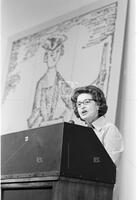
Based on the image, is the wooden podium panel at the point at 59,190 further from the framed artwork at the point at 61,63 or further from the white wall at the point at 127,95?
the framed artwork at the point at 61,63

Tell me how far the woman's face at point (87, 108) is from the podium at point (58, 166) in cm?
57

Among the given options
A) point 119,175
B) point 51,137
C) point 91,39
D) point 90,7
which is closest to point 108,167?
point 51,137

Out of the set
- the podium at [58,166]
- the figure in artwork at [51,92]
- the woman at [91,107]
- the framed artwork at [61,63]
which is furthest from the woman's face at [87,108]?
the figure in artwork at [51,92]

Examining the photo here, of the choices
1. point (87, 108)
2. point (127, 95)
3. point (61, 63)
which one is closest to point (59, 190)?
point (87, 108)

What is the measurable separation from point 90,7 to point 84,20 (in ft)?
0.52

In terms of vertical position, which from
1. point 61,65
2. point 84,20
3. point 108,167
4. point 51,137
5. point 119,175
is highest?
point 84,20

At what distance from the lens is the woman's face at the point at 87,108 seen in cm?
320

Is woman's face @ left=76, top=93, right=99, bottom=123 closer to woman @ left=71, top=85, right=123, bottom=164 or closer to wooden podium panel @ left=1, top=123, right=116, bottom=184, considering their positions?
woman @ left=71, top=85, right=123, bottom=164

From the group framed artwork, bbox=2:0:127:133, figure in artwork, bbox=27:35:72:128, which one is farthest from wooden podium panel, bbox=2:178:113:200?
figure in artwork, bbox=27:35:72:128

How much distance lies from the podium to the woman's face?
572mm

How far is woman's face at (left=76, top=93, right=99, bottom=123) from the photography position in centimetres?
320

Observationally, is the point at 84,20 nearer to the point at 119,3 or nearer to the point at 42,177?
the point at 119,3

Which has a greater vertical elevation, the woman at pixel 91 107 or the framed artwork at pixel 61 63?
the framed artwork at pixel 61 63

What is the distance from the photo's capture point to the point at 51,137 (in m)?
2.55
